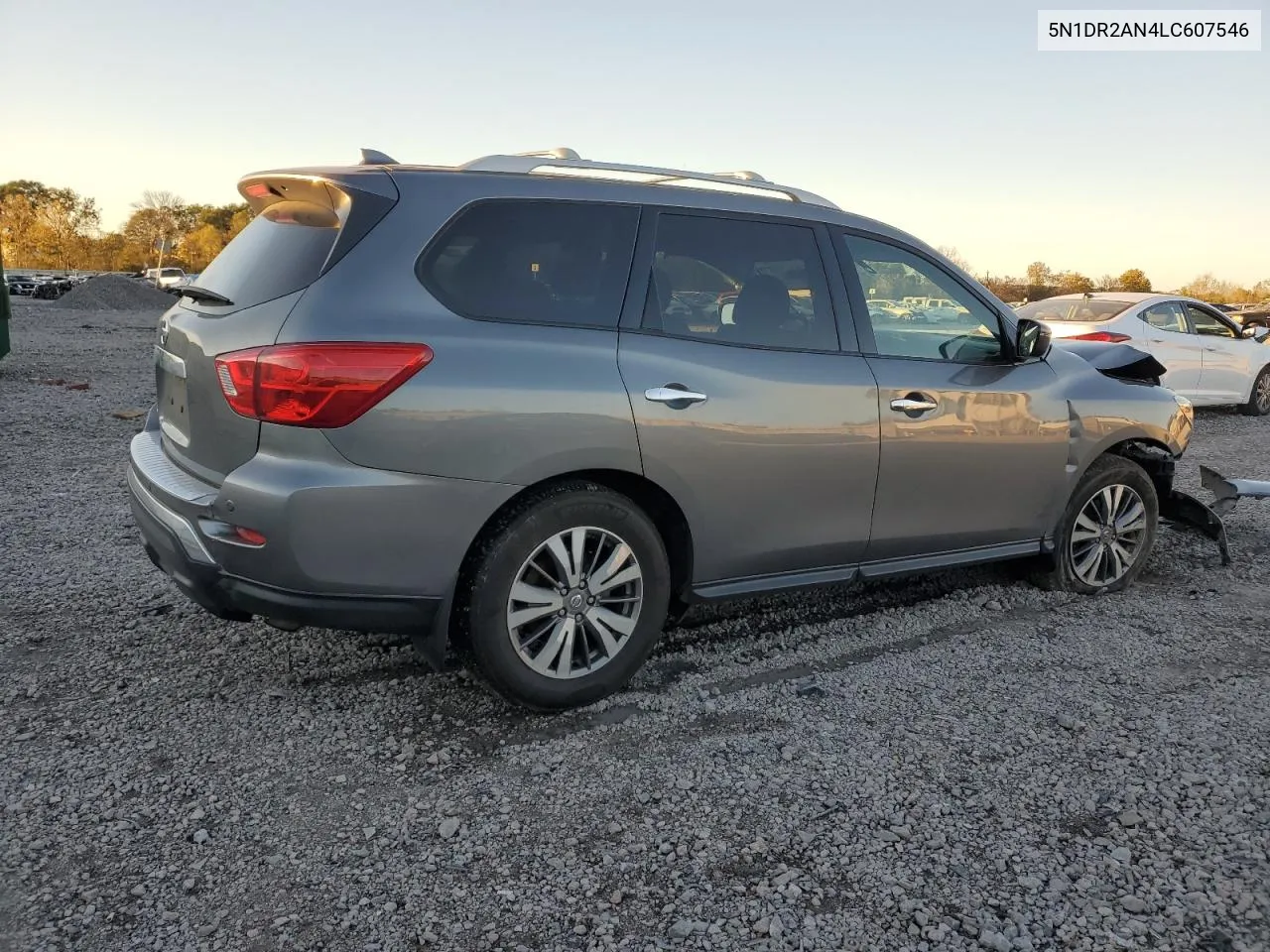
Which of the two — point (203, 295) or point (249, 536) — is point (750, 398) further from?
point (203, 295)

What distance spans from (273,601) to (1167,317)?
12.5 m

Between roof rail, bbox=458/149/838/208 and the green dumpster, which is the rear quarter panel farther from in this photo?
the green dumpster

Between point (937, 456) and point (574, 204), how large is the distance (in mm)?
1966

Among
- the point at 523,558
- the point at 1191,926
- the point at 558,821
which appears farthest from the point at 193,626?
the point at 1191,926

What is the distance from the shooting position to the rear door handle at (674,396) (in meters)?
3.54

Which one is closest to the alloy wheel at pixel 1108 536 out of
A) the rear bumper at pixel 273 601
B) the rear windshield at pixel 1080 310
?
the rear bumper at pixel 273 601

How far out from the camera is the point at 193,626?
4.34m

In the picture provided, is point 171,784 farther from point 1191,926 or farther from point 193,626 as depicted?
point 1191,926

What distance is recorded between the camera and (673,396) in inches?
141

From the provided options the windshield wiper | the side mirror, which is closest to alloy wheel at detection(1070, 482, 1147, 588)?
the side mirror

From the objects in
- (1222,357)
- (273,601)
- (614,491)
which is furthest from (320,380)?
(1222,357)

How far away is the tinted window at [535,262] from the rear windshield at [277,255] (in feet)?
1.20

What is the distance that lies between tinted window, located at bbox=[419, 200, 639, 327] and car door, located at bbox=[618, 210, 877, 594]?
10 centimetres

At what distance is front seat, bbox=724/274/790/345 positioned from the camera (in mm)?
3891
